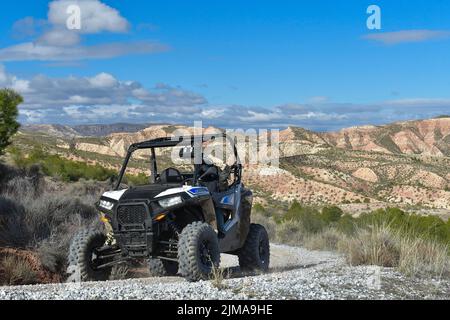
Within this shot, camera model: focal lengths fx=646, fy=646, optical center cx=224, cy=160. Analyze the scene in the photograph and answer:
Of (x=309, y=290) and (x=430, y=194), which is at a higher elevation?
(x=309, y=290)

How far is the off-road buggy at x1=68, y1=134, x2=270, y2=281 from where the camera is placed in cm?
1026

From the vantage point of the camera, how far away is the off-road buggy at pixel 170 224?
33.7ft

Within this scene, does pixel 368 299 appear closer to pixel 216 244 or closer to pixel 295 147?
pixel 216 244

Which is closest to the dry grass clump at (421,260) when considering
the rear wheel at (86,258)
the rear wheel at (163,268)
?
the rear wheel at (163,268)

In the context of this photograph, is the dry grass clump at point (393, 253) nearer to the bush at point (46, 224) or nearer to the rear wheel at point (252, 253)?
the rear wheel at point (252, 253)

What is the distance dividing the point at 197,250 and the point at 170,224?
0.88 metres

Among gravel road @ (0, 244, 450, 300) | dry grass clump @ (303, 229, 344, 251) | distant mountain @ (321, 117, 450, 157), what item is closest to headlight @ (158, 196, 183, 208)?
gravel road @ (0, 244, 450, 300)

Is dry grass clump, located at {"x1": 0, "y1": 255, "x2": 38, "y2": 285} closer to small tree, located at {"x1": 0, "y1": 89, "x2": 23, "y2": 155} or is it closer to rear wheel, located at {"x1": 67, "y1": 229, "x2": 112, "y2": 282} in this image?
rear wheel, located at {"x1": 67, "y1": 229, "x2": 112, "y2": 282}

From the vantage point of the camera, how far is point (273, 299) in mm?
7402

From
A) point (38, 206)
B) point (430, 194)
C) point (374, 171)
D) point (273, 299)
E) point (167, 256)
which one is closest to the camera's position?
point (273, 299)

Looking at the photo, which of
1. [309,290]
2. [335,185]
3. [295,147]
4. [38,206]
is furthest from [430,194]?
[309,290]

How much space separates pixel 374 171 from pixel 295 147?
2474 centimetres

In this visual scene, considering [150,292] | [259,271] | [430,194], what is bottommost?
[430,194]

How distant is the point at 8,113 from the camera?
31.6 meters
